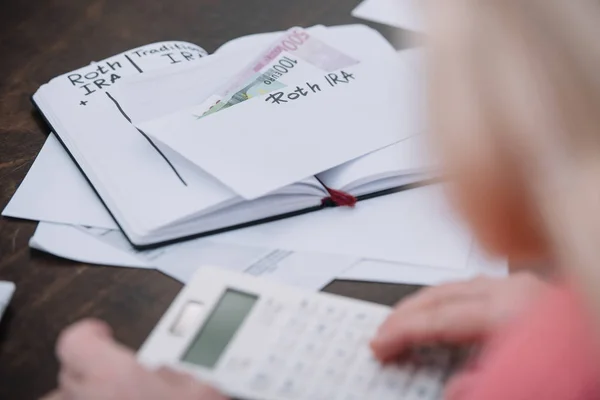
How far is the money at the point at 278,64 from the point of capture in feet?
2.66

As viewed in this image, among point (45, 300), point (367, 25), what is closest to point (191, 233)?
point (45, 300)

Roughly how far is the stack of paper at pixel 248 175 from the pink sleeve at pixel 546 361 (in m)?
0.14

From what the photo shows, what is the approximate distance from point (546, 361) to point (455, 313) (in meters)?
0.09

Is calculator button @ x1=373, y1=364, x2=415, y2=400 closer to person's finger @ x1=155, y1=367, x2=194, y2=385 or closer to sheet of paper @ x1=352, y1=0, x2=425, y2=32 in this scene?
person's finger @ x1=155, y1=367, x2=194, y2=385

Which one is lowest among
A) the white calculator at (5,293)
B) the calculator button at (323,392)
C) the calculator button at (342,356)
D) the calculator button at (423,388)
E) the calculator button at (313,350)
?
the white calculator at (5,293)

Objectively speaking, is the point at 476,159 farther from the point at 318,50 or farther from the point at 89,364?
the point at 318,50

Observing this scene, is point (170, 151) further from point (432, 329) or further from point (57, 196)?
point (432, 329)

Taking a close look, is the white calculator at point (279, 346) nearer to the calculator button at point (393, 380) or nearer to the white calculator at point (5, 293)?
the calculator button at point (393, 380)

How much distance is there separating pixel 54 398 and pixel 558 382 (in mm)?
335

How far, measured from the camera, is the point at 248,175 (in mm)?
708

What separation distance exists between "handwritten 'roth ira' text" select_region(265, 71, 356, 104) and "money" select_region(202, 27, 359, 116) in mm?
16

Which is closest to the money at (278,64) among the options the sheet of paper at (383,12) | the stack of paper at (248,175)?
the stack of paper at (248,175)

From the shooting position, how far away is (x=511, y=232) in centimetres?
48

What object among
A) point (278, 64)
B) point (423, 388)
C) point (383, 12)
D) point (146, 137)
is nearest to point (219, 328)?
point (423, 388)
